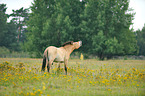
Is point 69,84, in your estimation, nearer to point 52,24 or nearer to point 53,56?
point 53,56

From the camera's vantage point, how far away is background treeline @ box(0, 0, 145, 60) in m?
31.3

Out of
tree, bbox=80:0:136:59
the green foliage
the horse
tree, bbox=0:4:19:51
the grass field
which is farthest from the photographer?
tree, bbox=0:4:19:51

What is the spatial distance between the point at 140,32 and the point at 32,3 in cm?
4962

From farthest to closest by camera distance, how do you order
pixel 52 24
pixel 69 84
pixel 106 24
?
1. pixel 52 24
2. pixel 106 24
3. pixel 69 84

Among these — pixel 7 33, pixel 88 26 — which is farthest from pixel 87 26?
pixel 7 33

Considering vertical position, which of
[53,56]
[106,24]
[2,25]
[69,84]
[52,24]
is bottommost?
[69,84]

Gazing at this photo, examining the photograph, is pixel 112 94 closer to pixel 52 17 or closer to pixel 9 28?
pixel 52 17

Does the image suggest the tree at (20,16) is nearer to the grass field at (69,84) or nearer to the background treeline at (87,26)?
the background treeline at (87,26)

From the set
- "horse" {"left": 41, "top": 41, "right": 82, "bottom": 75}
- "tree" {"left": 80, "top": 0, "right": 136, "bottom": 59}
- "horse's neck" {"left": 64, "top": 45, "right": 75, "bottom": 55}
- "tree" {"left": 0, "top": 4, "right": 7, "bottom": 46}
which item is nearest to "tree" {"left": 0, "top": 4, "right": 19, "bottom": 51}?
"tree" {"left": 0, "top": 4, "right": 7, "bottom": 46}

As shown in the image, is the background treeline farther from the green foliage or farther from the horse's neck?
the horse's neck

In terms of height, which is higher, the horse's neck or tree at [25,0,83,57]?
tree at [25,0,83,57]

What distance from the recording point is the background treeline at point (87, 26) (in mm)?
31266

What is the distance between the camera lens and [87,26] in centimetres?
3272

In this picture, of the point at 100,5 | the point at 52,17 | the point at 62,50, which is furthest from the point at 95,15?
the point at 62,50
